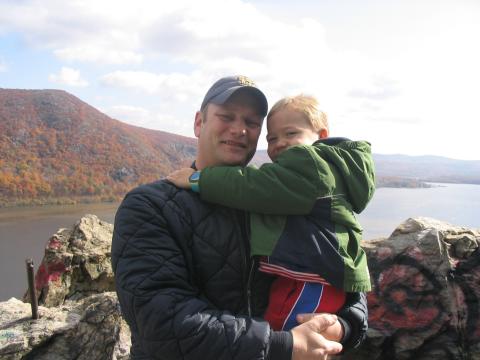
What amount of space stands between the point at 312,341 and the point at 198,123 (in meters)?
1.20

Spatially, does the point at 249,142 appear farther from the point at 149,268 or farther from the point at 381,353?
the point at 381,353

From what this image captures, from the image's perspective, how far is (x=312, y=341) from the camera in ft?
4.69

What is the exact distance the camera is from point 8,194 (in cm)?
4534

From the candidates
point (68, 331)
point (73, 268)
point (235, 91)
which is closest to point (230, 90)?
point (235, 91)

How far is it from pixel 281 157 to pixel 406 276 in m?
3.43

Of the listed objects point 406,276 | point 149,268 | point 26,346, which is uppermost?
point 149,268

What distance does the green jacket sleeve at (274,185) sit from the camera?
1605 mm

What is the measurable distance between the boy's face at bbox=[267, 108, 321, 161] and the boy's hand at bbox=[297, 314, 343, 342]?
2.62 ft

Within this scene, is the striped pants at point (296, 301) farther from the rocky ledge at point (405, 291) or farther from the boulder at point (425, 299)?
the boulder at point (425, 299)

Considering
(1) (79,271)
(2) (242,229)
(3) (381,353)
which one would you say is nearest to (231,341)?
(2) (242,229)

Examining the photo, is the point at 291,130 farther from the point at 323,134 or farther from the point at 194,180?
the point at 194,180

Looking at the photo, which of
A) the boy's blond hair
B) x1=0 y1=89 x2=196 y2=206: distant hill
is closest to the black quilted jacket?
the boy's blond hair

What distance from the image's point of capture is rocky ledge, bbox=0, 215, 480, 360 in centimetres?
416

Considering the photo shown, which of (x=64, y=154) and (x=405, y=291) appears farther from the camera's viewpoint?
(x=64, y=154)
